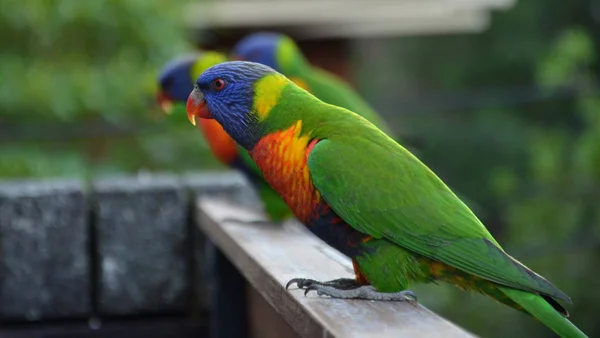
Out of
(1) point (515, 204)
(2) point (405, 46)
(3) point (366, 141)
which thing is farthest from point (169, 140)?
(2) point (405, 46)

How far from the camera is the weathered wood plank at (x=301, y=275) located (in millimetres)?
1260

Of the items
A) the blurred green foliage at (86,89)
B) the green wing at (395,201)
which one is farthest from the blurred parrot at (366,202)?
the blurred green foliage at (86,89)

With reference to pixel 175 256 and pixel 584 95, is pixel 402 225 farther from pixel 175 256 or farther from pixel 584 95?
pixel 584 95

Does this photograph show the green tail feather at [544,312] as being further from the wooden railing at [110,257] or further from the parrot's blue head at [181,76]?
the parrot's blue head at [181,76]

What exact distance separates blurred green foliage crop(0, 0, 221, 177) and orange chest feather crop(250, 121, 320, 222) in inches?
115

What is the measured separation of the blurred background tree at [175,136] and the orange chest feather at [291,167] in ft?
6.77

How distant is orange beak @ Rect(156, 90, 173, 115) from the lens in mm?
3377

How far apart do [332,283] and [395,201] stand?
7.1 inches

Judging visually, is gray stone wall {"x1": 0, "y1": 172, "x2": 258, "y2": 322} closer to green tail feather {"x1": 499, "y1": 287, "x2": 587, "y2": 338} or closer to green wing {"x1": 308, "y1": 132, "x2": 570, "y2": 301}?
green wing {"x1": 308, "y1": 132, "x2": 570, "y2": 301}

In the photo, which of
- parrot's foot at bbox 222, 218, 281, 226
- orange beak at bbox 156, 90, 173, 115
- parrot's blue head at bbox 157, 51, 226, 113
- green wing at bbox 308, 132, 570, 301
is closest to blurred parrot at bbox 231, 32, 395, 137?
parrot's blue head at bbox 157, 51, 226, 113

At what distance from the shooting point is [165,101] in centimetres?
340

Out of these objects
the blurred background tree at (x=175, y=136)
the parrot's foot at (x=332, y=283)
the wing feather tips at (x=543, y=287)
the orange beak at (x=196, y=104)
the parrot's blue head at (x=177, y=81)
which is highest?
the orange beak at (x=196, y=104)

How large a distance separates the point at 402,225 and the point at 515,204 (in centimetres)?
462

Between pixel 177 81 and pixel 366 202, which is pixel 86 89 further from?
pixel 366 202
